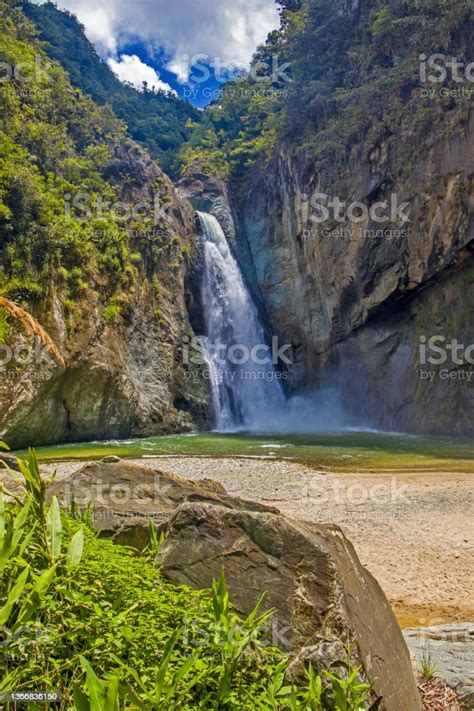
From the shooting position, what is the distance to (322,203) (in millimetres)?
28859

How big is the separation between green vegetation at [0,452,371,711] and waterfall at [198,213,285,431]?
26.8m

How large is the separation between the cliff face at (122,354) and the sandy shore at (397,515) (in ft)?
16.3

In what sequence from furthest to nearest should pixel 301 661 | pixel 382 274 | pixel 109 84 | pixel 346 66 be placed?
pixel 109 84 < pixel 346 66 < pixel 382 274 < pixel 301 661

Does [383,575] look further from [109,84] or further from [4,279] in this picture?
[109,84]

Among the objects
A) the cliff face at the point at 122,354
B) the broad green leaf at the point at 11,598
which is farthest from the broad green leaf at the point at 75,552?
the cliff face at the point at 122,354

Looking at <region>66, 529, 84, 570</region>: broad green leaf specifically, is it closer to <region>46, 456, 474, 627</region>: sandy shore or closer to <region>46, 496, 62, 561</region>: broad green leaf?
<region>46, 496, 62, 561</region>: broad green leaf

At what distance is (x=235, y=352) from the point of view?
30953 millimetres

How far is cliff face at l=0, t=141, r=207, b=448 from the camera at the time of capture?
1773 centimetres

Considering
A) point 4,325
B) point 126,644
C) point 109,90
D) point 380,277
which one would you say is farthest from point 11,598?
point 109,90

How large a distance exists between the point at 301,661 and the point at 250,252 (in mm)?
34497

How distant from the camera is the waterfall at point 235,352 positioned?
97.8 ft

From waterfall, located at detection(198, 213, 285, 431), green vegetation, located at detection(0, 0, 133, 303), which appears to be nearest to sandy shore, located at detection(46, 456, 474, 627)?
green vegetation, located at detection(0, 0, 133, 303)

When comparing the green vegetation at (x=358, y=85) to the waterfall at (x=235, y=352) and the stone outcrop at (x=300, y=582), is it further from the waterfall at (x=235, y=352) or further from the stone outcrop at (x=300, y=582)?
the stone outcrop at (x=300, y=582)

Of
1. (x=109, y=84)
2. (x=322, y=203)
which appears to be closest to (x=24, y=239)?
(x=322, y=203)
